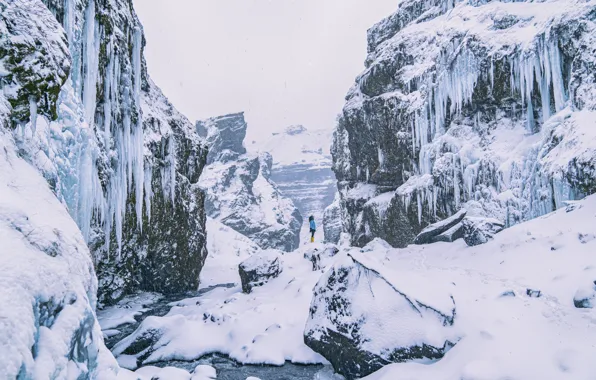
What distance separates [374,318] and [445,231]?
8.26 metres

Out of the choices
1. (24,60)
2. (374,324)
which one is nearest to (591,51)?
(374,324)

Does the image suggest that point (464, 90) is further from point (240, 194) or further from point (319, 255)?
point (240, 194)

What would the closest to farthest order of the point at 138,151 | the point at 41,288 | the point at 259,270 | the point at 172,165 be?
the point at 41,288 → the point at 138,151 → the point at 259,270 → the point at 172,165

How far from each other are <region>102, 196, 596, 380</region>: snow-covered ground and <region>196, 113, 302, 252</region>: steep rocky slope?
3141 inches

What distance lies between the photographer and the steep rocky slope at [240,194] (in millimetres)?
99812

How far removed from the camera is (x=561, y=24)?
1530 centimetres

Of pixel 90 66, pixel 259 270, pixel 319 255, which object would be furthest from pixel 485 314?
pixel 90 66

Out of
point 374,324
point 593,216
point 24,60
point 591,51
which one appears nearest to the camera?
point 24,60

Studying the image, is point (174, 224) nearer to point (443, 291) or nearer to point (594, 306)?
point (443, 291)

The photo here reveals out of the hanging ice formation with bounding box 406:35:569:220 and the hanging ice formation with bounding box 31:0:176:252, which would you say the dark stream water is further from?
the hanging ice formation with bounding box 406:35:569:220

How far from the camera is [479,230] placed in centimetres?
1226

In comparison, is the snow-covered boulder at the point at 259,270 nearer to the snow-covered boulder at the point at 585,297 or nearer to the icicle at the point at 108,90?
the icicle at the point at 108,90

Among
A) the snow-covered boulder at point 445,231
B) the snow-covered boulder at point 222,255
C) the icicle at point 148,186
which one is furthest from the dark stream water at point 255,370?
the snow-covered boulder at point 222,255

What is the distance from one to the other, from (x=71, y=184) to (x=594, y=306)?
1133cm
